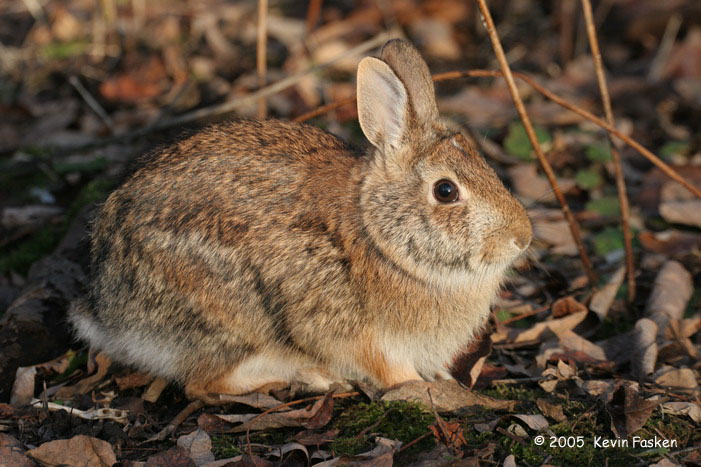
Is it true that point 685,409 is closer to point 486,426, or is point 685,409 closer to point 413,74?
point 486,426

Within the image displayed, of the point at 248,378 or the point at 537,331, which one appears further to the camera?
the point at 537,331

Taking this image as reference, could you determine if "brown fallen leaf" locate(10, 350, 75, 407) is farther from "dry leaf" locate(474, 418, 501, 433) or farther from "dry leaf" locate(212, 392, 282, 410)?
"dry leaf" locate(474, 418, 501, 433)

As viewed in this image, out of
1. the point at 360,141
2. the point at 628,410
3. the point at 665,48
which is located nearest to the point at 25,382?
the point at 628,410

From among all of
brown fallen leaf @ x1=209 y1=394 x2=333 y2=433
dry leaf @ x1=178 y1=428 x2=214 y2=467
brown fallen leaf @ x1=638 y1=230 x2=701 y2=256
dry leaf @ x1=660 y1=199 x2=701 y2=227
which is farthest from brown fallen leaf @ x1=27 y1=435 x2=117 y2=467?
dry leaf @ x1=660 y1=199 x2=701 y2=227

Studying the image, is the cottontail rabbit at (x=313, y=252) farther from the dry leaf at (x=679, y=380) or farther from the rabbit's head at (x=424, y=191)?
the dry leaf at (x=679, y=380)

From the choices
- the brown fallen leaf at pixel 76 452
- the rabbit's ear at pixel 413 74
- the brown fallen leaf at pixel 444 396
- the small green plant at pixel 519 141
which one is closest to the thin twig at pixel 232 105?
the small green plant at pixel 519 141

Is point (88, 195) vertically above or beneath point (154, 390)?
above
